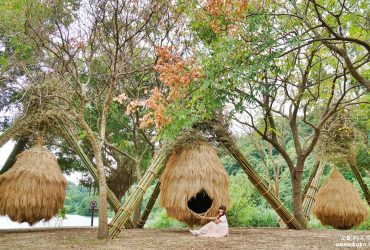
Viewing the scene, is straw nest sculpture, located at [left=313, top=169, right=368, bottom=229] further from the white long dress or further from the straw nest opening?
the white long dress

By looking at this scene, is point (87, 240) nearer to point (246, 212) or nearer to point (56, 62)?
point (56, 62)

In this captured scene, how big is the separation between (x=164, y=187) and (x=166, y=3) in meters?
3.95

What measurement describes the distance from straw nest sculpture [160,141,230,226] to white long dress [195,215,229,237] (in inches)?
13.5

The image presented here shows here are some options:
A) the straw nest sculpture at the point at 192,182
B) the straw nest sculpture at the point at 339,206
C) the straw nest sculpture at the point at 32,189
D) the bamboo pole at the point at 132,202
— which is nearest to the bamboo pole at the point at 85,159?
the straw nest sculpture at the point at 32,189

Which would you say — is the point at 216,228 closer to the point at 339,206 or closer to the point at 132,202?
the point at 132,202

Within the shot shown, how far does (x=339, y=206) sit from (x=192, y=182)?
4.96m

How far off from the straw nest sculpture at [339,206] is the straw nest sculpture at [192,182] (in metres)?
3.91

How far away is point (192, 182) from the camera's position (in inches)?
301

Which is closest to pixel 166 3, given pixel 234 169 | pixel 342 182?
pixel 342 182

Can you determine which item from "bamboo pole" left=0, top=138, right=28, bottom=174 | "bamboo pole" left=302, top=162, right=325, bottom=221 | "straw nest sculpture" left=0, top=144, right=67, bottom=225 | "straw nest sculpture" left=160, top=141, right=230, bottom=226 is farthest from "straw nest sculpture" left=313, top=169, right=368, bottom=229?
"bamboo pole" left=0, top=138, right=28, bottom=174

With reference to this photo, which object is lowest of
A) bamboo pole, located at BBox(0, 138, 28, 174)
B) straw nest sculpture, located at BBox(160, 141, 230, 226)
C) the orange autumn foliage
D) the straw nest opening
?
the straw nest opening

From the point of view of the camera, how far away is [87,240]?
662 centimetres

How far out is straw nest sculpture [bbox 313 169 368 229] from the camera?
33.4 feet

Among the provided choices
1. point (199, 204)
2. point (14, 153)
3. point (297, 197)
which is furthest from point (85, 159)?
point (297, 197)
